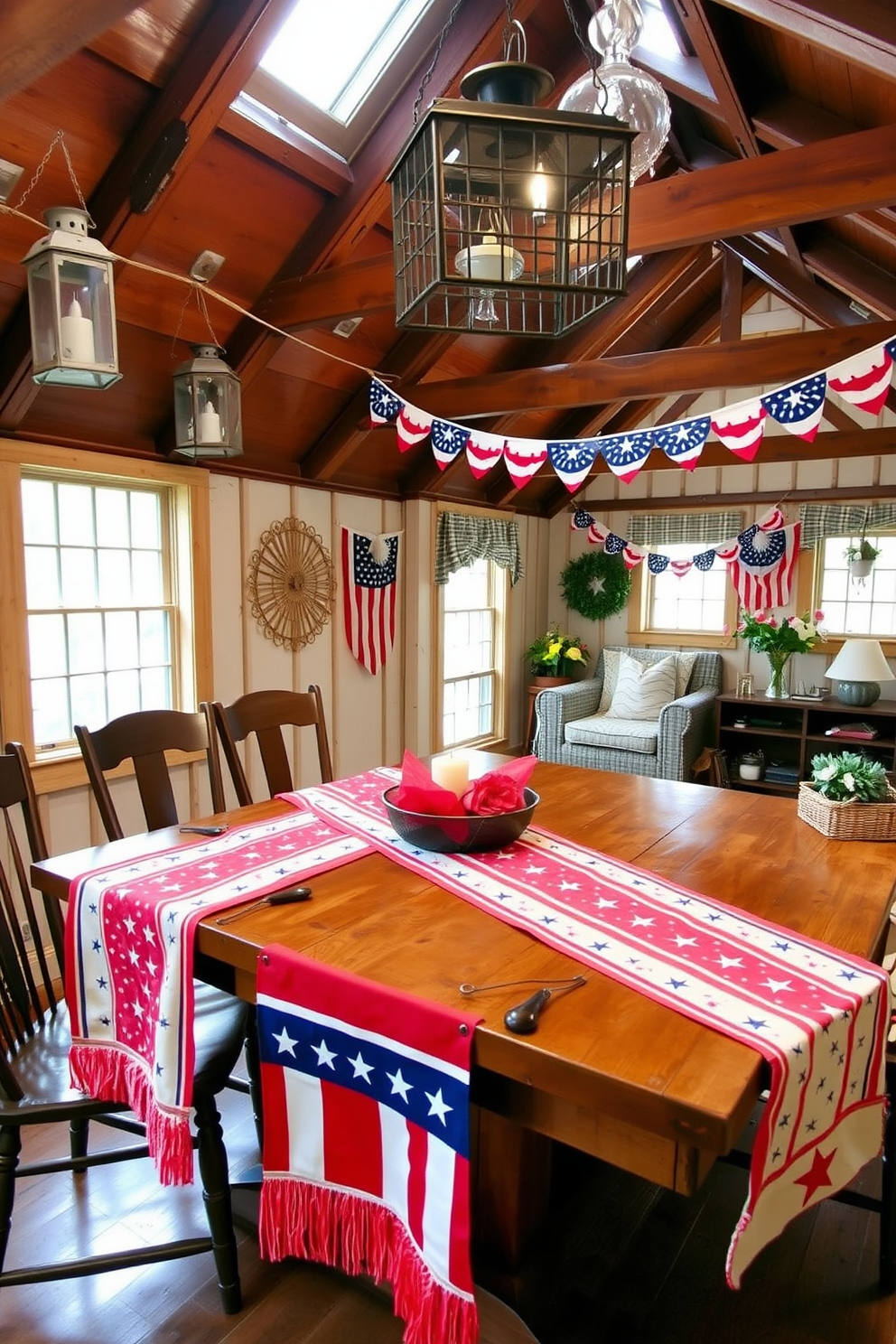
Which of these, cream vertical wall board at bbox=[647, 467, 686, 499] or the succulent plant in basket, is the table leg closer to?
the succulent plant in basket

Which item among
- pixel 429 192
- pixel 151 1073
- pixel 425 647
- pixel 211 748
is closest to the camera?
pixel 429 192

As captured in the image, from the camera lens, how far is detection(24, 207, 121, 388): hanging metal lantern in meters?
1.97

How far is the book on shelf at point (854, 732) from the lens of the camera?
4.80m

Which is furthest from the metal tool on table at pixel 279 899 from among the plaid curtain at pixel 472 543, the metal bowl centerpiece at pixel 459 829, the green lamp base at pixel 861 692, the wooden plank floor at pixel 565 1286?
the green lamp base at pixel 861 692

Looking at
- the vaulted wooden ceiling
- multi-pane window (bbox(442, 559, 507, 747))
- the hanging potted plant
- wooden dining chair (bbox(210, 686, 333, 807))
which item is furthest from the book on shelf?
wooden dining chair (bbox(210, 686, 333, 807))

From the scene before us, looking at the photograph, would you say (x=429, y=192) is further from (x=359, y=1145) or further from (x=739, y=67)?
(x=739, y=67)

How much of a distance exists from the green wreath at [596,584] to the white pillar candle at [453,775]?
460 centimetres

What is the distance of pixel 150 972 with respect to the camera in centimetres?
147

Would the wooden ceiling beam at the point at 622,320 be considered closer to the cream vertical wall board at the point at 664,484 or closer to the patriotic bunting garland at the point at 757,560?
the cream vertical wall board at the point at 664,484

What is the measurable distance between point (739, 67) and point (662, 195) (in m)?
0.73

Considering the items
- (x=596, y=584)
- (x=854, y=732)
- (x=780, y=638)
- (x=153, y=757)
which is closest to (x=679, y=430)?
(x=153, y=757)

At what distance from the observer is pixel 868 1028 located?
4.00ft

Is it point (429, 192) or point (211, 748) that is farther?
point (211, 748)

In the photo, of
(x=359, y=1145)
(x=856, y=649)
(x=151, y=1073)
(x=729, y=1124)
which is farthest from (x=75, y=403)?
(x=856, y=649)
